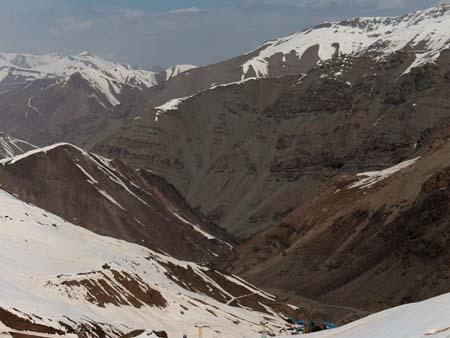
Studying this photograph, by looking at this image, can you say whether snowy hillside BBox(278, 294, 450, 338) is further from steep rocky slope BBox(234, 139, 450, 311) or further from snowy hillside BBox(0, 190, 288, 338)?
steep rocky slope BBox(234, 139, 450, 311)

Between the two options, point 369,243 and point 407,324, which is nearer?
point 407,324

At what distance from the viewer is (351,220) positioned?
562 ft

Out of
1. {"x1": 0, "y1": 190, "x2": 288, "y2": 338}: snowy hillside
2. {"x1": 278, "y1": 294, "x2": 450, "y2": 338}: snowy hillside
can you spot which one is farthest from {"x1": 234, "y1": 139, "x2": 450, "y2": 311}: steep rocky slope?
{"x1": 278, "y1": 294, "x2": 450, "y2": 338}: snowy hillside

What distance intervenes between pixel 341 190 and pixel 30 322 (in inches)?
5194

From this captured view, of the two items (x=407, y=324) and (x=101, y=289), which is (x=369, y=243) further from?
(x=407, y=324)

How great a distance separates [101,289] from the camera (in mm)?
95000

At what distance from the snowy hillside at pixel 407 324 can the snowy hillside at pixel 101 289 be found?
142 feet

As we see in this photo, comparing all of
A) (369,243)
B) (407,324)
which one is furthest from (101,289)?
(369,243)

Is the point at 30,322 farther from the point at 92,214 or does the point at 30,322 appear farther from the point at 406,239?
the point at 92,214

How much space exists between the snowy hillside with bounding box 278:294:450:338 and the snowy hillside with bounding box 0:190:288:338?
43.2 m

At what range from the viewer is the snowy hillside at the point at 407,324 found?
20.6 meters

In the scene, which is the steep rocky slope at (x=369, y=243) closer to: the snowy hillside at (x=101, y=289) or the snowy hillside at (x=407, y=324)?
the snowy hillside at (x=101, y=289)

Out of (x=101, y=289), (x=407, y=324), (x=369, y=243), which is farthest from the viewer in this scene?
(x=369, y=243)

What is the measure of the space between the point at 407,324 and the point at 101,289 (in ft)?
245
